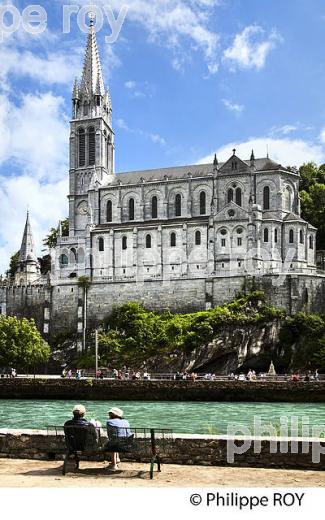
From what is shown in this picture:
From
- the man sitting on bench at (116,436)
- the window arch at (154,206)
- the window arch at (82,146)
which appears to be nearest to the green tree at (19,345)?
the window arch at (154,206)

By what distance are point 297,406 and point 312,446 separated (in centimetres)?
2257

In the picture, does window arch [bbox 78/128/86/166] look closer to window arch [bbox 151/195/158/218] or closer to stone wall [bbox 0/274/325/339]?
window arch [bbox 151/195/158/218]

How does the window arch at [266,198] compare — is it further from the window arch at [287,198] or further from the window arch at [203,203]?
the window arch at [203,203]

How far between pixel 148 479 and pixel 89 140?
203ft

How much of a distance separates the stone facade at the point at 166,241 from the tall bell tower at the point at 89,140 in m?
0.12

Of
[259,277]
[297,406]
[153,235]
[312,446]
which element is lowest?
[297,406]

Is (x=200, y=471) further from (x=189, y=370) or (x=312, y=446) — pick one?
(x=189, y=370)

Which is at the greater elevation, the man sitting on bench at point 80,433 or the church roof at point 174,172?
the church roof at point 174,172

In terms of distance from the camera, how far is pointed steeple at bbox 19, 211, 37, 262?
68244 millimetres

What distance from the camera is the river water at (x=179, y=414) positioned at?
23641 millimetres

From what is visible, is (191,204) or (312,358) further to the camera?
(191,204)

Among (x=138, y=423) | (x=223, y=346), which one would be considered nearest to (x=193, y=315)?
(x=223, y=346)

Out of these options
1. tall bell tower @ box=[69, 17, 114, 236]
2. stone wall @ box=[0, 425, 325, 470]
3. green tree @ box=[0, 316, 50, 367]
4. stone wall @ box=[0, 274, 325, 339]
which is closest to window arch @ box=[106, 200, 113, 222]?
tall bell tower @ box=[69, 17, 114, 236]

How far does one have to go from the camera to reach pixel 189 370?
48750mm
